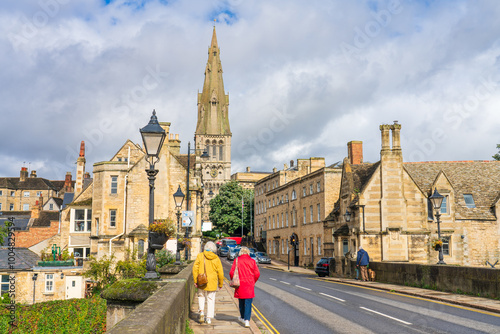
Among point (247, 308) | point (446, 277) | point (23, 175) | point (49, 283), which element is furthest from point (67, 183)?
point (247, 308)

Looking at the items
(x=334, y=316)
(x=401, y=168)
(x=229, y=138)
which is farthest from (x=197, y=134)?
(x=334, y=316)

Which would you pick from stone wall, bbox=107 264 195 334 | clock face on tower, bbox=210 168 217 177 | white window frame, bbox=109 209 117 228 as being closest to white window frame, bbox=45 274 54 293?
white window frame, bbox=109 209 117 228

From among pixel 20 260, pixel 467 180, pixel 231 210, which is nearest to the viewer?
pixel 467 180

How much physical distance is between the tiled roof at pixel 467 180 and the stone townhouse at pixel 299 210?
37.1 feet

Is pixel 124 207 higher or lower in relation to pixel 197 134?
lower

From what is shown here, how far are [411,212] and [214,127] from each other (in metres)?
129

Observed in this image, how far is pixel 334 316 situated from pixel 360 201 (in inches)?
826

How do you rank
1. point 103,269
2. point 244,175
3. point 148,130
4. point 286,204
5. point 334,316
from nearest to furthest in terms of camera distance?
point 148,130, point 334,316, point 103,269, point 286,204, point 244,175

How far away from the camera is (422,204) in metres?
34.8

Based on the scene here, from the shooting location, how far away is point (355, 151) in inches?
1772

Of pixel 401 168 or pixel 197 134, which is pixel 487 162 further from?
pixel 197 134

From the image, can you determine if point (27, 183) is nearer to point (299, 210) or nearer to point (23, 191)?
point (23, 191)

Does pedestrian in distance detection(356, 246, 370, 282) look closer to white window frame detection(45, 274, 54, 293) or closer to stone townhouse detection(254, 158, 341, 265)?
stone townhouse detection(254, 158, 341, 265)

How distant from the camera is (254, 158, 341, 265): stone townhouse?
5288 centimetres
